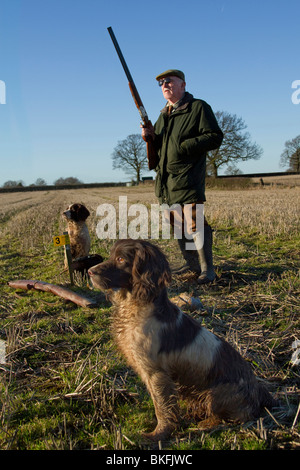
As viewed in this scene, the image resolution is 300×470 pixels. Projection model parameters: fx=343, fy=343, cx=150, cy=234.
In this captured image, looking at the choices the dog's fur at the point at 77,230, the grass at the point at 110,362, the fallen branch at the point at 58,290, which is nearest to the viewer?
the grass at the point at 110,362

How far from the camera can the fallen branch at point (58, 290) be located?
15.9ft

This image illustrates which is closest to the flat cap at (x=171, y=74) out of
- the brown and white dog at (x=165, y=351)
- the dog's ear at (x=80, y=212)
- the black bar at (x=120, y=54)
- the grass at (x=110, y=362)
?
the black bar at (x=120, y=54)

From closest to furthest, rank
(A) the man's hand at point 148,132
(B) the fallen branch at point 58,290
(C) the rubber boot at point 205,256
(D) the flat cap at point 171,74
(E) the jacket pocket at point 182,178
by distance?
(B) the fallen branch at point 58,290, (D) the flat cap at point 171,74, (E) the jacket pocket at point 182,178, (C) the rubber boot at point 205,256, (A) the man's hand at point 148,132

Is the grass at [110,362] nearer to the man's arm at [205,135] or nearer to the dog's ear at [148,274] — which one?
the dog's ear at [148,274]

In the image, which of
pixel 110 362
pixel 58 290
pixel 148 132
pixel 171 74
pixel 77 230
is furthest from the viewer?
pixel 77 230

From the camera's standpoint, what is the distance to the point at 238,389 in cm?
245

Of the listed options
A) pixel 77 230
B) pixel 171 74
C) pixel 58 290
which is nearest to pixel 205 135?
pixel 171 74

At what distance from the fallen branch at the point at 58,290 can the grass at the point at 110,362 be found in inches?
4.2

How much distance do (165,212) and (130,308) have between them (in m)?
3.59

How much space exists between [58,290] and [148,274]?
327cm

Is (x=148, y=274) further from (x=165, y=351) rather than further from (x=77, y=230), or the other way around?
(x=77, y=230)

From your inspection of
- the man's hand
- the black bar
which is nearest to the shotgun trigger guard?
the man's hand

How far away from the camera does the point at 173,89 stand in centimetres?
517
